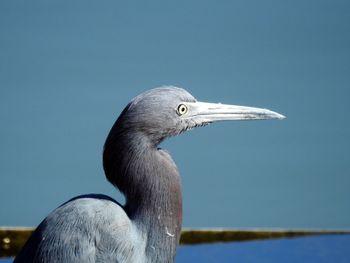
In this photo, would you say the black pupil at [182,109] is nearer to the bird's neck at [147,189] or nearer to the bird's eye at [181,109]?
the bird's eye at [181,109]

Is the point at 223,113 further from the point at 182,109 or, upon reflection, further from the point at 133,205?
the point at 133,205

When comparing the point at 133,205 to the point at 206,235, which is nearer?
the point at 133,205

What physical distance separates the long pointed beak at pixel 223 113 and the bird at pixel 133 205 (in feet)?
0.11

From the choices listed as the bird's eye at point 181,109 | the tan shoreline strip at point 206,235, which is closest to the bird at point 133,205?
the bird's eye at point 181,109

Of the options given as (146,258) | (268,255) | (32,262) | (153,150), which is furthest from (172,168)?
(268,255)

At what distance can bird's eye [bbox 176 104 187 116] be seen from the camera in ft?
10.6

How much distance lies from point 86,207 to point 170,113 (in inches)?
22.3

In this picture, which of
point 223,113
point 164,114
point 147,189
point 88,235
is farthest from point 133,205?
point 223,113

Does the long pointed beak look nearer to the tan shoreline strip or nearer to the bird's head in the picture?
the bird's head

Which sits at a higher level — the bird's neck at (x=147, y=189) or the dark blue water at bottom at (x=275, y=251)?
the bird's neck at (x=147, y=189)

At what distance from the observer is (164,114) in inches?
124

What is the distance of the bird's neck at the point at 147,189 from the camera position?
3.13 meters

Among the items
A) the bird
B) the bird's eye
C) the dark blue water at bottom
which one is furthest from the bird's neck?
the dark blue water at bottom

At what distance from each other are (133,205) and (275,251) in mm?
3707
